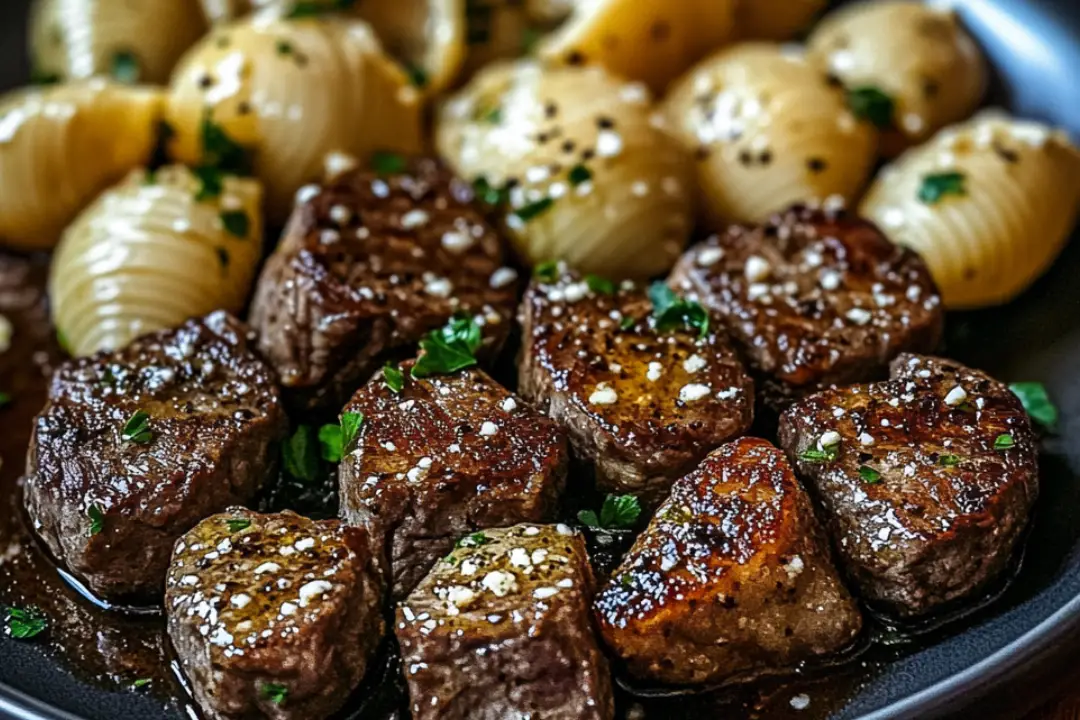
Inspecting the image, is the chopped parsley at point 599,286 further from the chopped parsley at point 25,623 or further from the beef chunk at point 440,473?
the chopped parsley at point 25,623

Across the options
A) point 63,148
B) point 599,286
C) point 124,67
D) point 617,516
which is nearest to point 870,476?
point 617,516

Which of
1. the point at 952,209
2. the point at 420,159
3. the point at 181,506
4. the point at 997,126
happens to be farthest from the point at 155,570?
the point at 997,126

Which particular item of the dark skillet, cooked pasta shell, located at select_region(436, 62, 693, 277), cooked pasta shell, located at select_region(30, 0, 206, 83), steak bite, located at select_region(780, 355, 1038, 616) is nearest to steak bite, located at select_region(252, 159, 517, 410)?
cooked pasta shell, located at select_region(436, 62, 693, 277)

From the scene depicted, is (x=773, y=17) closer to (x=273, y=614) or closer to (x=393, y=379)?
(x=393, y=379)

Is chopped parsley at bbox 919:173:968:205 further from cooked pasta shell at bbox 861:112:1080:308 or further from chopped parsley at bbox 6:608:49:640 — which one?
chopped parsley at bbox 6:608:49:640

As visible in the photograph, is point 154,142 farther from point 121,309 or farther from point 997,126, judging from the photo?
point 997,126

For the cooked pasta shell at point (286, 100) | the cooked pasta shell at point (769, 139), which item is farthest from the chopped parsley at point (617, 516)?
the cooked pasta shell at point (286, 100)

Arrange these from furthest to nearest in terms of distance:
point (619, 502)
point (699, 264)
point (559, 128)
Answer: point (559, 128), point (699, 264), point (619, 502)
